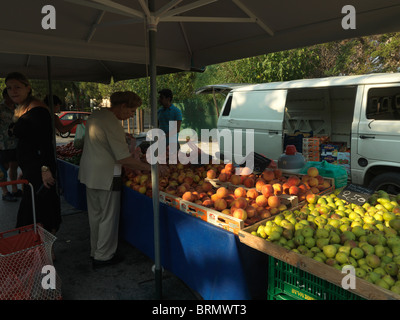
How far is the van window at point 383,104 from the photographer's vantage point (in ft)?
16.1

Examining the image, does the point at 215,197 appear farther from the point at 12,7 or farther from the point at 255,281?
the point at 12,7

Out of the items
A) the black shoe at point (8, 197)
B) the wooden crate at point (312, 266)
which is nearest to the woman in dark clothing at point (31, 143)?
the wooden crate at point (312, 266)

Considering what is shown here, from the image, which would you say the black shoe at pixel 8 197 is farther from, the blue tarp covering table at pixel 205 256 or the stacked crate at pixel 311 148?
the stacked crate at pixel 311 148

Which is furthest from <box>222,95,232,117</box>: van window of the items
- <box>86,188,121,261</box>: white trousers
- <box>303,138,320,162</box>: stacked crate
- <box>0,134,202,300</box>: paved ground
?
<box>86,188,121,261</box>: white trousers

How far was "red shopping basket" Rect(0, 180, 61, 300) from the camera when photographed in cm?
239

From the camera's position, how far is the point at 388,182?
4582 mm

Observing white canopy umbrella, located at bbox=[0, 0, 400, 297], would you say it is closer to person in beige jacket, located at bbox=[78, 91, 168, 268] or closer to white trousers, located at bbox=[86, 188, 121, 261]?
person in beige jacket, located at bbox=[78, 91, 168, 268]

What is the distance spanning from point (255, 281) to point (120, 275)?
1.67m

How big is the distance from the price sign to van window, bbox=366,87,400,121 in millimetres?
2486

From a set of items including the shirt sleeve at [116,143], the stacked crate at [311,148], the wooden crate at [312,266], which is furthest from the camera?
the stacked crate at [311,148]

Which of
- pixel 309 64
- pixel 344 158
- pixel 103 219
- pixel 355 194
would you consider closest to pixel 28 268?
pixel 103 219

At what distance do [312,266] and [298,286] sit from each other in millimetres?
306

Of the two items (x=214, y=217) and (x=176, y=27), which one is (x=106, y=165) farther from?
(x=176, y=27)

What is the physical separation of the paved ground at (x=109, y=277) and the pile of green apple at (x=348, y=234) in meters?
1.27
